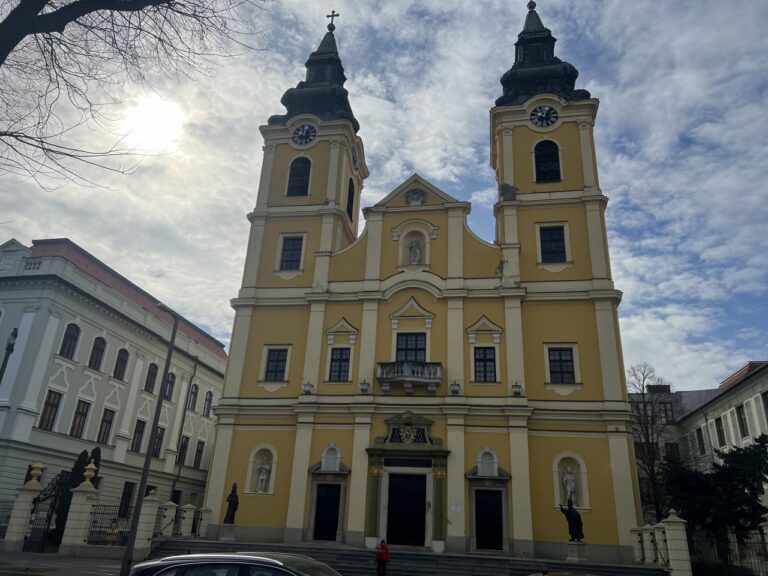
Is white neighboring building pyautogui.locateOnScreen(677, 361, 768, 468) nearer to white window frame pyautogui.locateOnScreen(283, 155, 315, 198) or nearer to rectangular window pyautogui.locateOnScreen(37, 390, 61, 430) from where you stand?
white window frame pyautogui.locateOnScreen(283, 155, 315, 198)

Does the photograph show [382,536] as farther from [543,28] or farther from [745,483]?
[543,28]

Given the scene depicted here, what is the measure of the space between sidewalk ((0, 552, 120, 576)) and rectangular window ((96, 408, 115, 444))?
11.3 metres

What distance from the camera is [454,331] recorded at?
25250mm

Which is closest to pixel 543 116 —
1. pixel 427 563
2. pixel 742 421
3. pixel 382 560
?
pixel 427 563

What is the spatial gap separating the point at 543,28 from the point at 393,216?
1553 cm

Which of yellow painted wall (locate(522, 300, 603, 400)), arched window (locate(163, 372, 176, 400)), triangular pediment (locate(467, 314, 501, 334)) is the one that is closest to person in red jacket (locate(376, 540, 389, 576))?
yellow painted wall (locate(522, 300, 603, 400))

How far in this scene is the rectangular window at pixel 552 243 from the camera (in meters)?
26.5

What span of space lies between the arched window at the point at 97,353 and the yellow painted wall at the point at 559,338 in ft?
72.9

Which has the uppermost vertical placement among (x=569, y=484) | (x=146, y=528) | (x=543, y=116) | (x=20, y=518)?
(x=543, y=116)

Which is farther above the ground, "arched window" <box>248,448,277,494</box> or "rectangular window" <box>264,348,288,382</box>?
"rectangular window" <box>264,348,288,382</box>

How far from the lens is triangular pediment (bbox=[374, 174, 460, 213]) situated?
28.3 m

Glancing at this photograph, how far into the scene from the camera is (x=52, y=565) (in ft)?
54.9

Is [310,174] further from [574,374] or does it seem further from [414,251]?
[574,374]

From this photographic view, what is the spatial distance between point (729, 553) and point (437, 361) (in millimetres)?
12203
